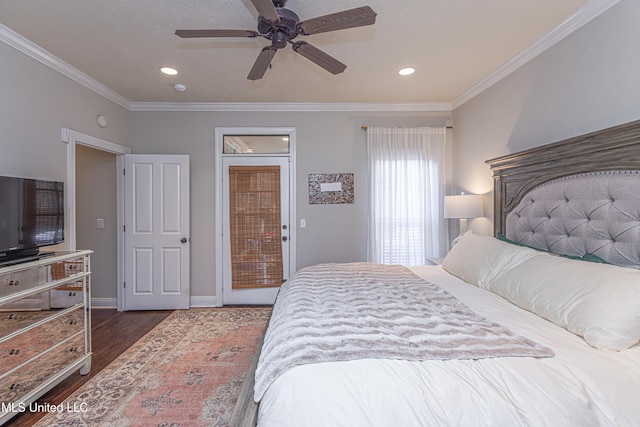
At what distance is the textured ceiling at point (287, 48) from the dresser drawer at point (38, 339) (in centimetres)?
215

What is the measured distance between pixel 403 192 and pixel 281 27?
8.38ft

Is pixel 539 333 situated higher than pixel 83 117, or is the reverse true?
pixel 83 117

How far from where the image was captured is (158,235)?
360 centimetres

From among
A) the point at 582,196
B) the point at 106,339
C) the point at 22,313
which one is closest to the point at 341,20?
the point at 582,196

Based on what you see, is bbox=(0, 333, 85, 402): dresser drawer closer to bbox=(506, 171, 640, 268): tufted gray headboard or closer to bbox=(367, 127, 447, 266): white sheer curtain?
bbox=(367, 127, 447, 266): white sheer curtain

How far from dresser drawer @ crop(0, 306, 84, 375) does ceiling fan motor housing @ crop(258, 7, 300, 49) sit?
2.40 m

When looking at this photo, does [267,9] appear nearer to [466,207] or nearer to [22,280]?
[22,280]

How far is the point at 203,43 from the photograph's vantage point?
2.31 meters

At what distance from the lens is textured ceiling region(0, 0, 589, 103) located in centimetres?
189

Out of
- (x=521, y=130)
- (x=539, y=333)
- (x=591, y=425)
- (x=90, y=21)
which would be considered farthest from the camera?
(x=521, y=130)

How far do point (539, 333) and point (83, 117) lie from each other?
162 inches

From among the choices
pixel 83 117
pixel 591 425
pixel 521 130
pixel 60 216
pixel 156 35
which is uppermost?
pixel 156 35

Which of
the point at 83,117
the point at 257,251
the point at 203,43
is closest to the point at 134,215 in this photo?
the point at 83,117

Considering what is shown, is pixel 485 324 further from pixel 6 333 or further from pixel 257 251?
pixel 257 251
